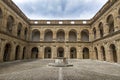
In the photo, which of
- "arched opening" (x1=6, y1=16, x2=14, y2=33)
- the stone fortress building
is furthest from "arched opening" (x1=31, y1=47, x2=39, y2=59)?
"arched opening" (x1=6, y1=16, x2=14, y2=33)

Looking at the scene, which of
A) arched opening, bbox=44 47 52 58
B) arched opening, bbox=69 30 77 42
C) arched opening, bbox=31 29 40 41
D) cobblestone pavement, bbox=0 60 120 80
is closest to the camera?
cobblestone pavement, bbox=0 60 120 80

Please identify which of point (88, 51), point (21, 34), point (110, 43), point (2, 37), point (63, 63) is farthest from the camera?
point (88, 51)

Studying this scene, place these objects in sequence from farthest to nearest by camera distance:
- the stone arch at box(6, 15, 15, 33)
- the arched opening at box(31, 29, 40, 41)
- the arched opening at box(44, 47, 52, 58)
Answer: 1. the arched opening at box(31, 29, 40, 41)
2. the arched opening at box(44, 47, 52, 58)
3. the stone arch at box(6, 15, 15, 33)

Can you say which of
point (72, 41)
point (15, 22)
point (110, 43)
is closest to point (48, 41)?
point (72, 41)

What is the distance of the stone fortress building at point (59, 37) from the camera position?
1764 centimetres

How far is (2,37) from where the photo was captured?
14086 millimetres

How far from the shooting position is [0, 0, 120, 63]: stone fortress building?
17.6m

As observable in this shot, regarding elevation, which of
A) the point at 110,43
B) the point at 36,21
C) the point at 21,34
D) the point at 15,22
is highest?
→ the point at 36,21

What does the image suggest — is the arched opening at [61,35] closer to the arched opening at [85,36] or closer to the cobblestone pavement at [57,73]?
the arched opening at [85,36]

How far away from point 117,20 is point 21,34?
17016 mm

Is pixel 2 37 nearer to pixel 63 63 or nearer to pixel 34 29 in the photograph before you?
pixel 63 63

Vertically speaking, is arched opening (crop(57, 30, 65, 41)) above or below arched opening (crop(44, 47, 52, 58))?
above

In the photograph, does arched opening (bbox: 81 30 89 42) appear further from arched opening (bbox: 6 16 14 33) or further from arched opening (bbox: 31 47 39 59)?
arched opening (bbox: 6 16 14 33)

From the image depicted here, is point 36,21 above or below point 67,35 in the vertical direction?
above
